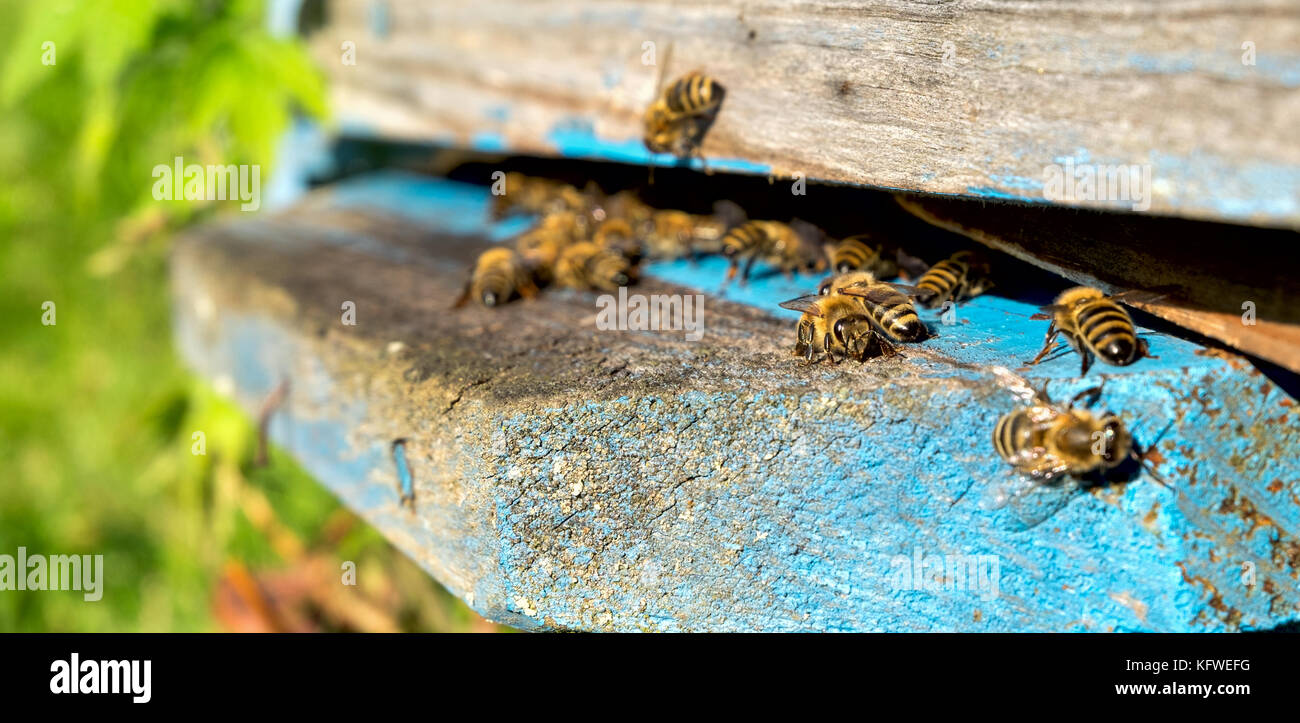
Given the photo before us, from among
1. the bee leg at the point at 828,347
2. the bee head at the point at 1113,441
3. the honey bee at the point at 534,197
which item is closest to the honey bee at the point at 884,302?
the bee leg at the point at 828,347

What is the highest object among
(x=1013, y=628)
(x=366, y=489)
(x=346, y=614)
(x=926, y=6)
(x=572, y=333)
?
(x=926, y=6)

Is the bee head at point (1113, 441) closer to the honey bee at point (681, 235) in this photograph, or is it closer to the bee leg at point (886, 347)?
the bee leg at point (886, 347)

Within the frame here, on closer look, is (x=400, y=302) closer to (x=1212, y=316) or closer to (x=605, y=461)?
(x=605, y=461)

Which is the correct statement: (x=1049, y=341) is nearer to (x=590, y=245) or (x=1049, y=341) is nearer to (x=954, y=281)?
(x=954, y=281)

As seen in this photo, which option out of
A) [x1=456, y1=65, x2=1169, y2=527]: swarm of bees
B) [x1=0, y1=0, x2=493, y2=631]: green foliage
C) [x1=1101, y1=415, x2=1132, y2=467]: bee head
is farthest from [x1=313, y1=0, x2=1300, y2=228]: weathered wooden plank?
[x1=0, y1=0, x2=493, y2=631]: green foliage
